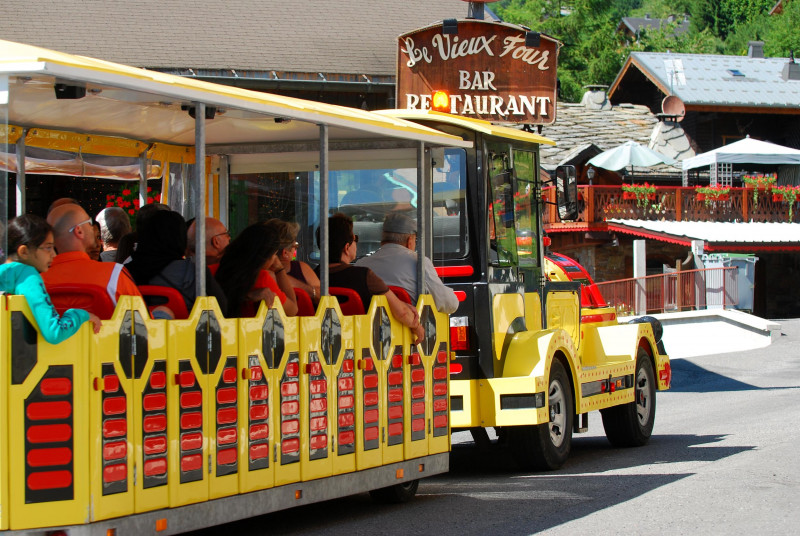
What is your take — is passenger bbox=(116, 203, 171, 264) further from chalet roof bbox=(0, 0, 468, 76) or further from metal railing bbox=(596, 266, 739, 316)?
metal railing bbox=(596, 266, 739, 316)

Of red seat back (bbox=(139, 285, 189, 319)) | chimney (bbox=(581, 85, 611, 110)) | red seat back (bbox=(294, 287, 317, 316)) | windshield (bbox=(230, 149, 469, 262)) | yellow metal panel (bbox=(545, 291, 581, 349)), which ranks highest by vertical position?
chimney (bbox=(581, 85, 611, 110))

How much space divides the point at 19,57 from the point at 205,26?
65.0 ft

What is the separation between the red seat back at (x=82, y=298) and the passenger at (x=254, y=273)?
113 cm

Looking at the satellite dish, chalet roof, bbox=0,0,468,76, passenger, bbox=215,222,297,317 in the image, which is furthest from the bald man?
the satellite dish

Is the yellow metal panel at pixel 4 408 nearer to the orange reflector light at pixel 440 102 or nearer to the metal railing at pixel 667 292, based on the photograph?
the orange reflector light at pixel 440 102

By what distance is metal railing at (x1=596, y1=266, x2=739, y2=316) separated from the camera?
2786cm

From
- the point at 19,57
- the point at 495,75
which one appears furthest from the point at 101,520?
the point at 495,75

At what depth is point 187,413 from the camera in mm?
6297

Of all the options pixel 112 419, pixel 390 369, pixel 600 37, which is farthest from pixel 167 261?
pixel 600 37

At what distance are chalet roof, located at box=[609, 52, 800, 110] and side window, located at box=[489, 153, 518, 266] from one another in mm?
32022

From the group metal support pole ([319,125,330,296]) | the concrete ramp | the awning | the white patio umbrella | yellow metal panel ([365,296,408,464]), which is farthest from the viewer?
the white patio umbrella

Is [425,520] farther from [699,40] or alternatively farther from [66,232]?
[699,40]

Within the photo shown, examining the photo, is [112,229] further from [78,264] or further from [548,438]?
[548,438]

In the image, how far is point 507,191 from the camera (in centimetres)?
1018
